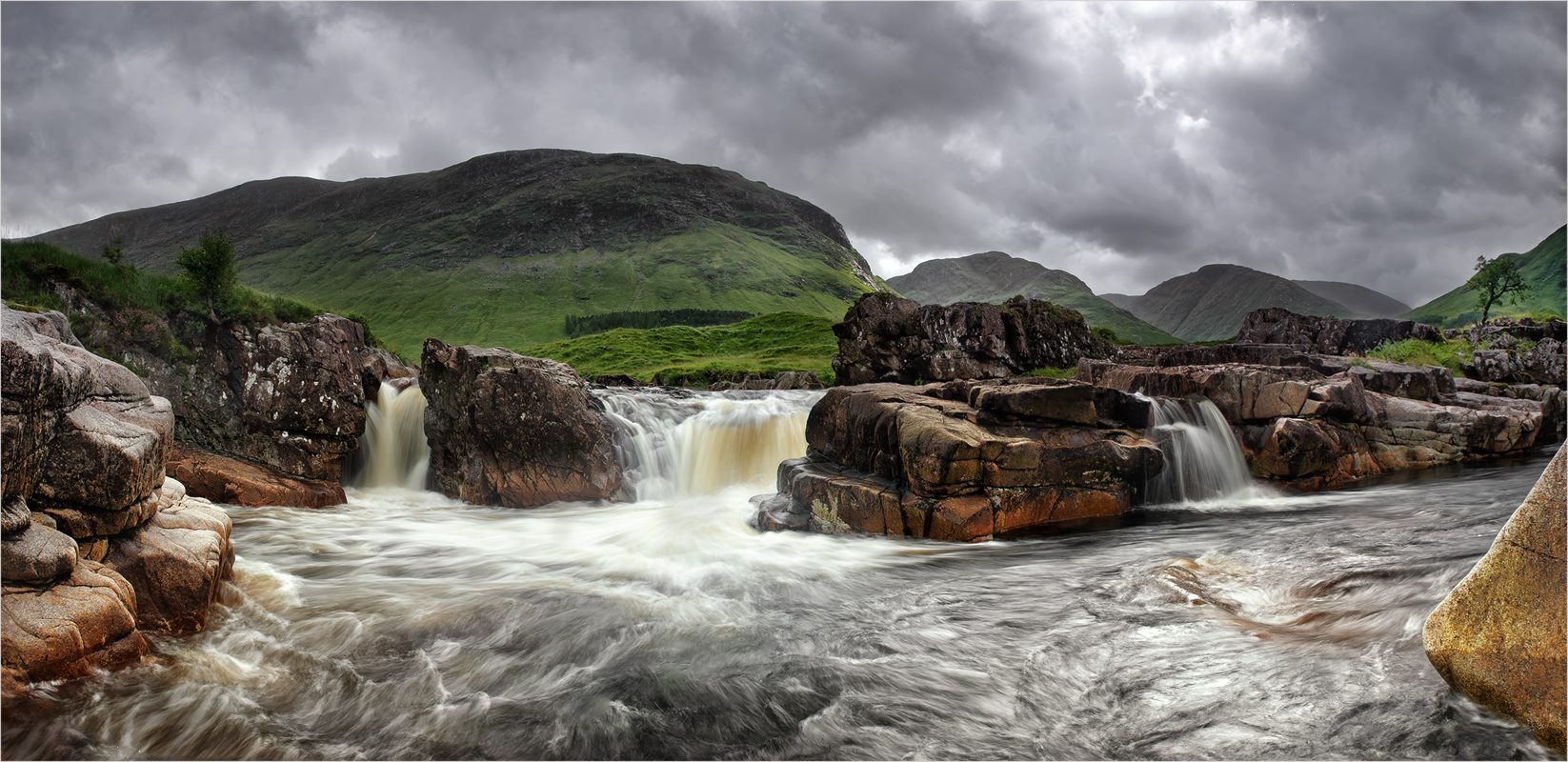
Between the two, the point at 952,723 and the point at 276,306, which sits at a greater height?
the point at 276,306

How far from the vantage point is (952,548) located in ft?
43.2

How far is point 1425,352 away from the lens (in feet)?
136

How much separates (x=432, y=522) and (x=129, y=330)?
1043cm

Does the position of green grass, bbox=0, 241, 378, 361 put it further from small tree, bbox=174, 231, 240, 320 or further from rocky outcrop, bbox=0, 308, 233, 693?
rocky outcrop, bbox=0, 308, 233, 693

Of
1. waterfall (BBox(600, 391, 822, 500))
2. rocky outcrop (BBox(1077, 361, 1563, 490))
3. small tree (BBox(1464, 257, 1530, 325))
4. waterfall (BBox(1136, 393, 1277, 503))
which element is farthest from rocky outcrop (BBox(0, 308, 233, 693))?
small tree (BBox(1464, 257, 1530, 325))

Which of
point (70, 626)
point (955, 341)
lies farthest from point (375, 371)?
point (955, 341)

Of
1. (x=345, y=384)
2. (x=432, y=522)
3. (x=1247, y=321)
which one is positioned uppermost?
(x=1247, y=321)

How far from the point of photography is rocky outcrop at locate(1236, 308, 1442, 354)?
48094 mm

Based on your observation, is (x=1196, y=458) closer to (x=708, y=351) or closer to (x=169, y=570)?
(x=169, y=570)

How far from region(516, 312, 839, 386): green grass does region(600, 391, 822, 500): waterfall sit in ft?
116

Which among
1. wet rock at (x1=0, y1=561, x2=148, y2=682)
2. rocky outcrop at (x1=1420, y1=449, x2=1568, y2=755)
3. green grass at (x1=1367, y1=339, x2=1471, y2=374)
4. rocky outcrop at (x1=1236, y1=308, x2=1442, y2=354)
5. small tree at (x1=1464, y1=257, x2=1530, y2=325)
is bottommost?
wet rock at (x1=0, y1=561, x2=148, y2=682)

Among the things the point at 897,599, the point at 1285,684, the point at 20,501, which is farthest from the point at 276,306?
the point at 1285,684

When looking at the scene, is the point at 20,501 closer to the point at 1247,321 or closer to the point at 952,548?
the point at 952,548

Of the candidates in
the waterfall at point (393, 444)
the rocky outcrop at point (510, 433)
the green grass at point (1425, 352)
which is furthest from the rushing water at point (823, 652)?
the green grass at point (1425, 352)
